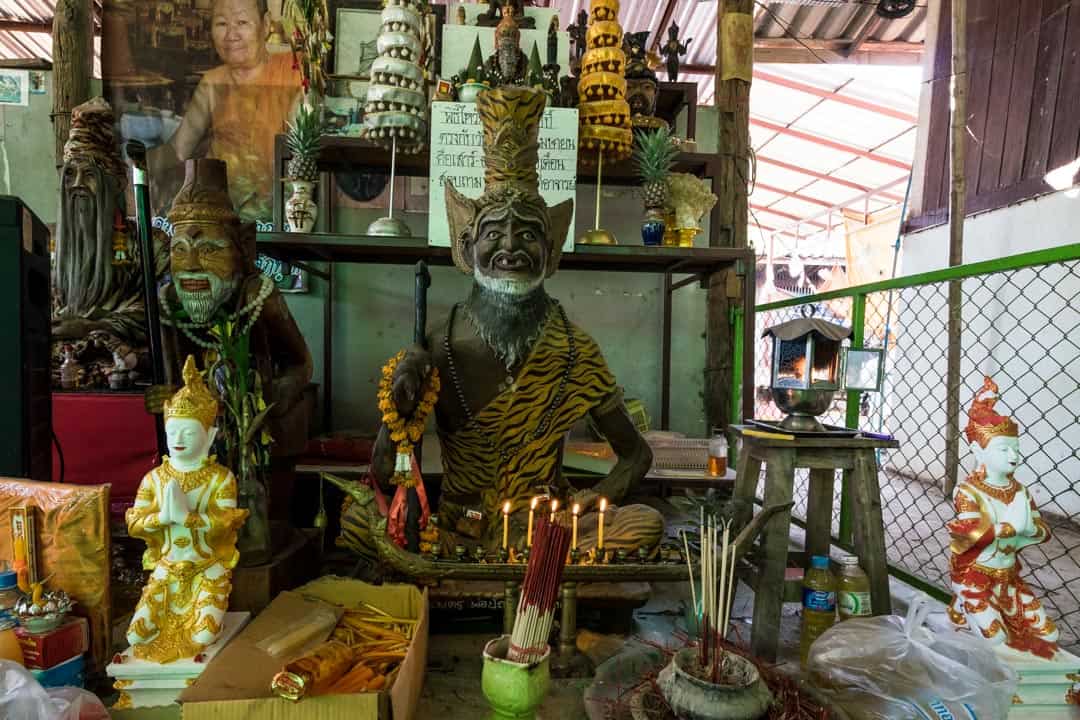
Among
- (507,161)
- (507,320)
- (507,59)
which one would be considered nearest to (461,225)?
(507,161)

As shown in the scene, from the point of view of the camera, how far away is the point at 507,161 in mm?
2160

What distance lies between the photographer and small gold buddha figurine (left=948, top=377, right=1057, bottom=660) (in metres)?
1.65

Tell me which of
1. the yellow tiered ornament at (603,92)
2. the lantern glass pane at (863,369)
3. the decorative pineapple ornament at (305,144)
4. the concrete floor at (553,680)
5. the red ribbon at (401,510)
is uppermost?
the yellow tiered ornament at (603,92)

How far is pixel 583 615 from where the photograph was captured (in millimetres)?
2170

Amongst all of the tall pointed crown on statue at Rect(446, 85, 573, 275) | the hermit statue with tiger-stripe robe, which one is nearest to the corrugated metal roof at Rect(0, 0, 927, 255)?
the tall pointed crown on statue at Rect(446, 85, 573, 275)

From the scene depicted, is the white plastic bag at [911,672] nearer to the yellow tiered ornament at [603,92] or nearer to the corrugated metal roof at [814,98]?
the yellow tiered ornament at [603,92]

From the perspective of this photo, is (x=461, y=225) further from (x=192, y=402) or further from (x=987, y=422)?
(x=987, y=422)

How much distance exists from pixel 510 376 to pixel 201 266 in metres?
1.17

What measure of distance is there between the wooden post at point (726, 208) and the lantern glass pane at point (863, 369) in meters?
1.51

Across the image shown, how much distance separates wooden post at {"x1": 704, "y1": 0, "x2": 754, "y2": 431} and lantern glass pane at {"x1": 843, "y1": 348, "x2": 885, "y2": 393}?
4.97 feet

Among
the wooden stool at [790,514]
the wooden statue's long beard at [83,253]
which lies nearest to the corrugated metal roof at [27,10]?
the wooden statue's long beard at [83,253]

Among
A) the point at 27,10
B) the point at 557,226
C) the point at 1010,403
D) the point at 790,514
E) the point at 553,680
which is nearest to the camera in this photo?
the point at 553,680

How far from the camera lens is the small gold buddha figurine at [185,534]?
61.4 inches

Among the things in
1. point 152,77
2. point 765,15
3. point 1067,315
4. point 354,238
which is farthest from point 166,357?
point 765,15
